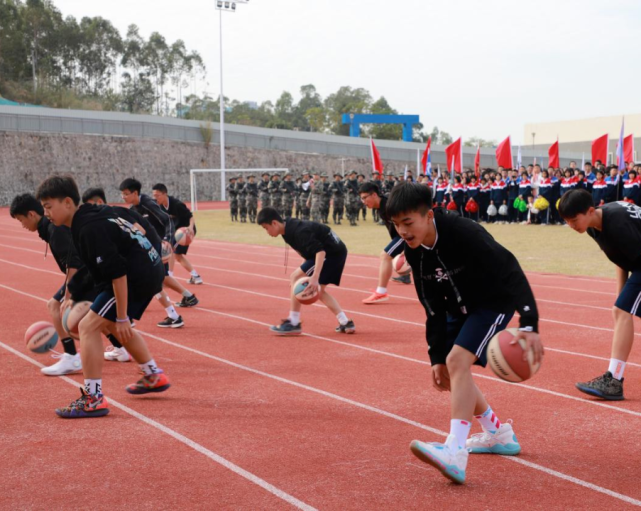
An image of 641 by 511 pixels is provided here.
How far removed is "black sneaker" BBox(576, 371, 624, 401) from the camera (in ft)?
19.7

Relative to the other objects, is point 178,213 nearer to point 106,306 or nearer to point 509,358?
point 106,306

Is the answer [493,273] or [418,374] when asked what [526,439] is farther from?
[418,374]

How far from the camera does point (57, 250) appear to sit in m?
6.86

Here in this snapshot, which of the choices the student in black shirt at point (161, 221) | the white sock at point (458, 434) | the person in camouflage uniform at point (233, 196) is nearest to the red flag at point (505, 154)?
the person in camouflage uniform at point (233, 196)

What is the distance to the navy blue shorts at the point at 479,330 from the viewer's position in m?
4.25

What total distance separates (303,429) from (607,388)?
251 cm

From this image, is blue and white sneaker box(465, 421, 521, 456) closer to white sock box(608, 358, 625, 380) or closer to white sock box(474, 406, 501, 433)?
white sock box(474, 406, 501, 433)

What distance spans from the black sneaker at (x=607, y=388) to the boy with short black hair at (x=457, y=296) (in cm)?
201

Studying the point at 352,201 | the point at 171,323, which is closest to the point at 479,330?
the point at 171,323

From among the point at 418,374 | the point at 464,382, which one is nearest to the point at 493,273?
the point at 464,382

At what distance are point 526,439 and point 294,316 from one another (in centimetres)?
423

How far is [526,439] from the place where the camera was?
5.10m

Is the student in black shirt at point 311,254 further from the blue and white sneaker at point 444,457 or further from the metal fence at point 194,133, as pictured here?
the metal fence at point 194,133

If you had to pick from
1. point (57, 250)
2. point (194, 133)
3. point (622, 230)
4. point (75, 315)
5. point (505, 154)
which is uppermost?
point (194, 133)
